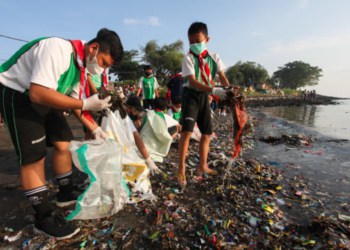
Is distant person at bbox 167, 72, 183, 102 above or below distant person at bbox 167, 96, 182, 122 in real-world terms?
above

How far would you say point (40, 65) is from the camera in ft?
5.34

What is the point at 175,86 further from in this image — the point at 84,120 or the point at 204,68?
the point at 84,120

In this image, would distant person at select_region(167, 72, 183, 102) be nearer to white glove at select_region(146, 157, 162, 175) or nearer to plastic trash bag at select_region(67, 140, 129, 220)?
white glove at select_region(146, 157, 162, 175)

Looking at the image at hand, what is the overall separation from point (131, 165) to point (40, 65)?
141cm

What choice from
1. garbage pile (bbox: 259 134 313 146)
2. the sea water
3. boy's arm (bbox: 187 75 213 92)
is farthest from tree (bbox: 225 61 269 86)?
boy's arm (bbox: 187 75 213 92)

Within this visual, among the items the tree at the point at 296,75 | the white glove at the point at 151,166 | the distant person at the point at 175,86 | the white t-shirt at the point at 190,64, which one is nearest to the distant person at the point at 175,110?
the distant person at the point at 175,86

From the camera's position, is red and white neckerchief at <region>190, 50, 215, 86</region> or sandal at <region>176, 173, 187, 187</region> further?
red and white neckerchief at <region>190, 50, 215, 86</region>

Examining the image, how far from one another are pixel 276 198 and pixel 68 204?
240 centimetres

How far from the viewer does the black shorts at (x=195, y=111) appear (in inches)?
123

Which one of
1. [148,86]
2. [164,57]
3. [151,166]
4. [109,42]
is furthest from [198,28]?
[164,57]

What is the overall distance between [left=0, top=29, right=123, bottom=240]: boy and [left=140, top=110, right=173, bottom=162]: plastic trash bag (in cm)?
202

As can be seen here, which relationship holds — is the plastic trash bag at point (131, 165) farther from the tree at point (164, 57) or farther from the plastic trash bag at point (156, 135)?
the tree at point (164, 57)

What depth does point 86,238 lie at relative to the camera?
194 centimetres

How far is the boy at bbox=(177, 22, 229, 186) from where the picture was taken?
9.97ft
